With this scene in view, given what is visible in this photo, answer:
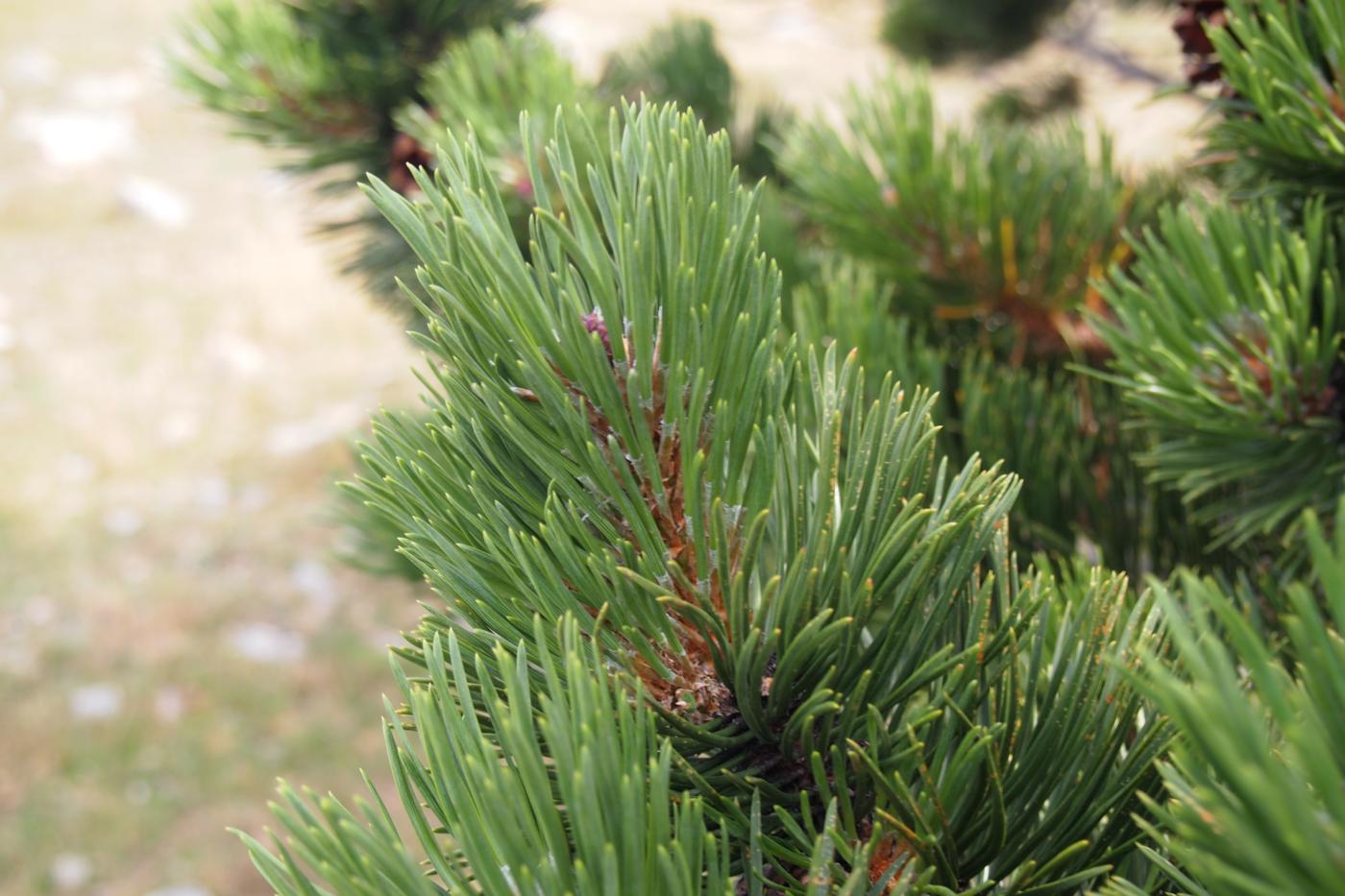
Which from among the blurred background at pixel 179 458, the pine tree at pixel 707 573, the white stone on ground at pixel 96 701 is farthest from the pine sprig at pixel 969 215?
the white stone on ground at pixel 96 701

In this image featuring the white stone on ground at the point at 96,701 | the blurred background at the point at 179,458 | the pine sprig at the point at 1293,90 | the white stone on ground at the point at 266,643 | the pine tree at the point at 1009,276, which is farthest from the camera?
the white stone on ground at the point at 266,643

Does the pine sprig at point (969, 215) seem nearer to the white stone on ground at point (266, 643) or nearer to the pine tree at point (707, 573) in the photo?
the pine tree at point (707, 573)

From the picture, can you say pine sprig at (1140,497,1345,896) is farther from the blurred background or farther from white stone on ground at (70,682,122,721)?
white stone on ground at (70,682,122,721)

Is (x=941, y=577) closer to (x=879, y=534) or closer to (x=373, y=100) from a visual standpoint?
(x=879, y=534)

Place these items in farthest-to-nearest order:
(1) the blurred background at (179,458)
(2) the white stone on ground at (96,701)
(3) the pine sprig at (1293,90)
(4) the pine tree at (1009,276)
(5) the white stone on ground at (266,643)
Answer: (5) the white stone on ground at (266,643) < (2) the white stone on ground at (96,701) < (1) the blurred background at (179,458) < (4) the pine tree at (1009,276) < (3) the pine sprig at (1293,90)

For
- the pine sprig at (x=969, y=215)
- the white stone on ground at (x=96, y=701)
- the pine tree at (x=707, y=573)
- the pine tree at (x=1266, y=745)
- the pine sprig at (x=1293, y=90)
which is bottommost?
the pine tree at (x=1266, y=745)

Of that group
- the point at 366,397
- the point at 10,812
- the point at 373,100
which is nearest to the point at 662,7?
the point at 366,397
